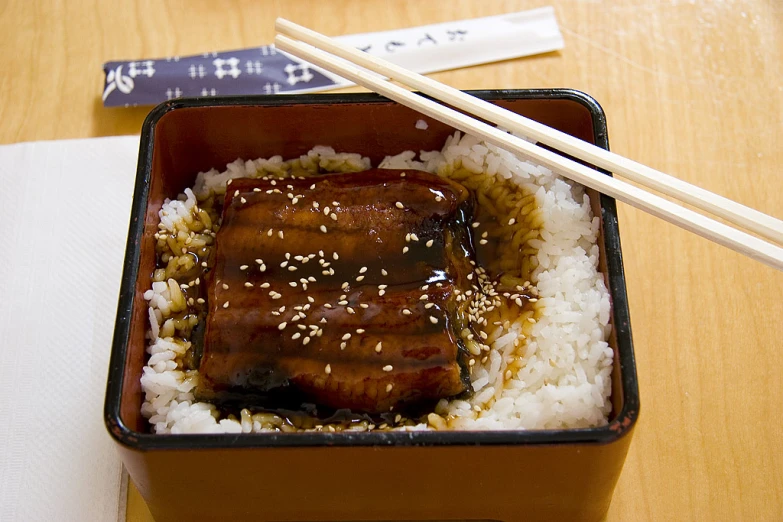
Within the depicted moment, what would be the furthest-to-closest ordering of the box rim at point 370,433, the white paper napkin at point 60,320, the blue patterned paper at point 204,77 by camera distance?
1. the blue patterned paper at point 204,77
2. the white paper napkin at point 60,320
3. the box rim at point 370,433

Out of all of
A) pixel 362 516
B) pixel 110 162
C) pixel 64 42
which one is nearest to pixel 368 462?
pixel 362 516

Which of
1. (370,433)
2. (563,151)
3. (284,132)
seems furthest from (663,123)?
(370,433)

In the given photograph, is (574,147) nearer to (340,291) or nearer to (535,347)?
(535,347)

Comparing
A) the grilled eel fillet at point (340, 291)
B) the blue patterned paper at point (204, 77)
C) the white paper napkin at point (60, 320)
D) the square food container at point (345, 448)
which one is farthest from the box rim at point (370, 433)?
the blue patterned paper at point (204, 77)

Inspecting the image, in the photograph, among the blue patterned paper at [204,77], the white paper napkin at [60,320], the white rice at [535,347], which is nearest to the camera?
the white rice at [535,347]

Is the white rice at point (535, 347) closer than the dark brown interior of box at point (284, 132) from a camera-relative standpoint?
Yes

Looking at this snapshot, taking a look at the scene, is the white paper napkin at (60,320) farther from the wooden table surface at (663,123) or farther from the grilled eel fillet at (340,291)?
the grilled eel fillet at (340,291)

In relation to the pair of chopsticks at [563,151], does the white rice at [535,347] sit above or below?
below

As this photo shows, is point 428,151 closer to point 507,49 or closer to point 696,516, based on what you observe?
point 507,49
